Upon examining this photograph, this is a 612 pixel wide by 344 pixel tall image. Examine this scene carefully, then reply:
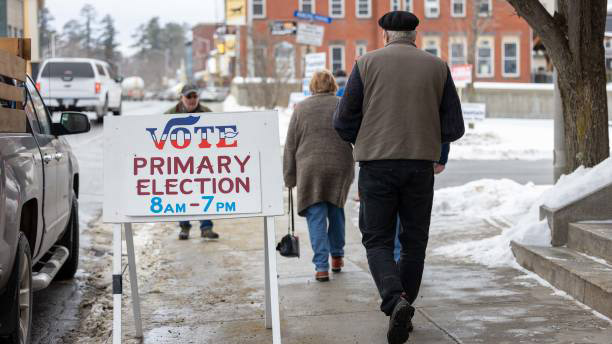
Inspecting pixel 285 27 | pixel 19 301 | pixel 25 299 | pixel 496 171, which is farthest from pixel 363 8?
pixel 19 301

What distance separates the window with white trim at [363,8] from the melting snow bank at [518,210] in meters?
43.5

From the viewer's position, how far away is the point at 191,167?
5016mm

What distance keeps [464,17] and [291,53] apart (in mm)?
15810

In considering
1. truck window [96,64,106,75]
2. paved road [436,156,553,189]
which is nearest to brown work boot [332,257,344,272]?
paved road [436,156,553,189]

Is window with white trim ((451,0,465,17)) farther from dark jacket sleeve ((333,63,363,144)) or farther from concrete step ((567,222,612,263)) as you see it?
dark jacket sleeve ((333,63,363,144))

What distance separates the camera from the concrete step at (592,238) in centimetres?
655

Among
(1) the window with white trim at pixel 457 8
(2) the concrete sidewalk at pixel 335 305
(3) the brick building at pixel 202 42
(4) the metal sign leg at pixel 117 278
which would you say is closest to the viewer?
(4) the metal sign leg at pixel 117 278

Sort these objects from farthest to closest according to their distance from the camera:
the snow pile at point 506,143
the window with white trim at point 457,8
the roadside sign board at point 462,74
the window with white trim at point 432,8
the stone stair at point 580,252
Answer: the window with white trim at point 432,8 < the window with white trim at point 457,8 < the roadside sign board at point 462,74 < the snow pile at point 506,143 < the stone stair at point 580,252

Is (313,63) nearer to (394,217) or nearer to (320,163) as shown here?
(320,163)

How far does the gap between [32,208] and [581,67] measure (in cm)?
465

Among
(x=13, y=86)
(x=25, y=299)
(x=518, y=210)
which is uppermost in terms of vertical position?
(x=13, y=86)

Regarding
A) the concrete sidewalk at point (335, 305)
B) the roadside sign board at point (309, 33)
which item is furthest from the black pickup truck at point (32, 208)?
the roadside sign board at point (309, 33)

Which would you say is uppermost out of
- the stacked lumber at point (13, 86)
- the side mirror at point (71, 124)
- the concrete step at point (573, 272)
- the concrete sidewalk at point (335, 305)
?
the stacked lumber at point (13, 86)

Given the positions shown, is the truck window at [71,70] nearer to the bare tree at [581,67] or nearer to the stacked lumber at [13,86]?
the bare tree at [581,67]
